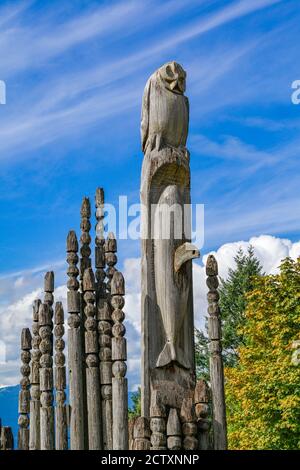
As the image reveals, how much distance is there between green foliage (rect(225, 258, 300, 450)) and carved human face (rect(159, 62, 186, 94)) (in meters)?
13.6

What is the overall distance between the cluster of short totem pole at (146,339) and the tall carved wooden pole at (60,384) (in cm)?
2

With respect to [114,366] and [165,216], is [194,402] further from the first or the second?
[165,216]

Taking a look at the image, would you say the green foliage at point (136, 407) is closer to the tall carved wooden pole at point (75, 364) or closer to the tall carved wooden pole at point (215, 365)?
the tall carved wooden pole at point (75, 364)

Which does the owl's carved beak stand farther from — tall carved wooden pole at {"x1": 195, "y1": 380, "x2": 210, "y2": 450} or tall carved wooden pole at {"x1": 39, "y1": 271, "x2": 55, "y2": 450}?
tall carved wooden pole at {"x1": 39, "y1": 271, "x2": 55, "y2": 450}

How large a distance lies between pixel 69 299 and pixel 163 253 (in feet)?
6.76

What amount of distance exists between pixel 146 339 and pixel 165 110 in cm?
340

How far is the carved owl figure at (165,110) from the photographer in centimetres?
1211

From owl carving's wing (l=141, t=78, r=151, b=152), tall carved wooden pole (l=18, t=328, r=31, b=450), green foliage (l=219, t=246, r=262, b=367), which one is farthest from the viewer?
green foliage (l=219, t=246, r=262, b=367)

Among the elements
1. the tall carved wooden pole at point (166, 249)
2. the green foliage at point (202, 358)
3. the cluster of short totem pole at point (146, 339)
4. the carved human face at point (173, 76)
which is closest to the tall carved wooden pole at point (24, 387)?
the cluster of short totem pole at point (146, 339)

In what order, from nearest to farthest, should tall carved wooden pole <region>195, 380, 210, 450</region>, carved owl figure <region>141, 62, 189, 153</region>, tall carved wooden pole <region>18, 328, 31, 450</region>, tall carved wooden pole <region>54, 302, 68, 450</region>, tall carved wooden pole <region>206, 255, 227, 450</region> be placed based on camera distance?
tall carved wooden pole <region>195, 380, 210, 450</region> → tall carved wooden pole <region>206, 255, 227, 450</region> → carved owl figure <region>141, 62, 189, 153</region> → tall carved wooden pole <region>54, 302, 68, 450</region> → tall carved wooden pole <region>18, 328, 31, 450</region>

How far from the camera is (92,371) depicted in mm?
12734

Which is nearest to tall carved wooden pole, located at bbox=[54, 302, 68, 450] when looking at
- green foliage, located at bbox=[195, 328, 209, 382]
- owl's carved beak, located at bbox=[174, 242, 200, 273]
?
owl's carved beak, located at bbox=[174, 242, 200, 273]

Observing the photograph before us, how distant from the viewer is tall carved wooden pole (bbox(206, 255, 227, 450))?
11117 mm

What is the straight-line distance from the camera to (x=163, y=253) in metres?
11.6
